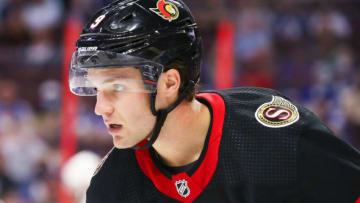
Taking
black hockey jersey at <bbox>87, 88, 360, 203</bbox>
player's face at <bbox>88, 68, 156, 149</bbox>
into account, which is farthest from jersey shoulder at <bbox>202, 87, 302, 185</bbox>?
player's face at <bbox>88, 68, 156, 149</bbox>

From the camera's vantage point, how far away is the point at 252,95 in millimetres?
2738

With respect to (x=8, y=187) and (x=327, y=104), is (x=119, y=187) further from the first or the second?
(x=8, y=187)

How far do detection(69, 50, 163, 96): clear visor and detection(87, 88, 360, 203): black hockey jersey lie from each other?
34 cm

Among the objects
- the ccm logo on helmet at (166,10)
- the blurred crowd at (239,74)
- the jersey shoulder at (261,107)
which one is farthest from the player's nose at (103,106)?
the blurred crowd at (239,74)

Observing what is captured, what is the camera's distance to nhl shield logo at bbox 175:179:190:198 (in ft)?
8.53

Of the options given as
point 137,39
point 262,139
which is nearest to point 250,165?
point 262,139

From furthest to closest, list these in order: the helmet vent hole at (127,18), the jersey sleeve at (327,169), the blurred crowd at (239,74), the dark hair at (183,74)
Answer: the blurred crowd at (239,74) → the dark hair at (183,74) → the helmet vent hole at (127,18) → the jersey sleeve at (327,169)

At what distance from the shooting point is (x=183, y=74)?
262 centimetres

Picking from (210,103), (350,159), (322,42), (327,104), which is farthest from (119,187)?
(322,42)

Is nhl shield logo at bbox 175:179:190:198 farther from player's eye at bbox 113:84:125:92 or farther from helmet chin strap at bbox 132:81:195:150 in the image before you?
player's eye at bbox 113:84:125:92

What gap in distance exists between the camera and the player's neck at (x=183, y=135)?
2619 mm

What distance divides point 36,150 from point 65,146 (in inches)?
15.5

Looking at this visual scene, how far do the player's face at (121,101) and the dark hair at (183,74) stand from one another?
159mm

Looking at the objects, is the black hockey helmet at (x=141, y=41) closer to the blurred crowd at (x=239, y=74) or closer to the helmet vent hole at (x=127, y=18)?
the helmet vent hole at (x=127, y=18)
